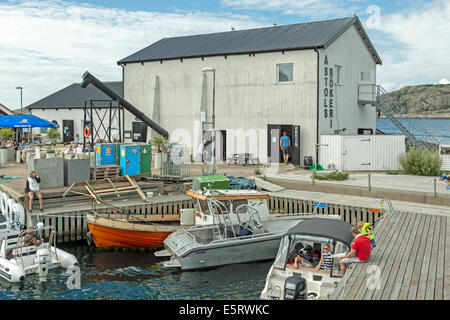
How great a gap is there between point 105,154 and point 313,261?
13456 millimetres

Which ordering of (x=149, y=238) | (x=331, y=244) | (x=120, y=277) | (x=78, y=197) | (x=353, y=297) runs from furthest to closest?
1. (x=78, y=197)
2. (x=149, y=238)
3. (x=120, y=277)
4. (x=331, y=244)
5. (x=353, y=297)

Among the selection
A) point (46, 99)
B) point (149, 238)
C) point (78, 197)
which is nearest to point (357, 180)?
point (149, 238)

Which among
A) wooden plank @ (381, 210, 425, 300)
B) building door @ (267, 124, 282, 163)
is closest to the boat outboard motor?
wooden plank @ (381, 210, 425, 300)

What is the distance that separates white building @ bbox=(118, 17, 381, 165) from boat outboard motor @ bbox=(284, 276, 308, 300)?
18.5 metres

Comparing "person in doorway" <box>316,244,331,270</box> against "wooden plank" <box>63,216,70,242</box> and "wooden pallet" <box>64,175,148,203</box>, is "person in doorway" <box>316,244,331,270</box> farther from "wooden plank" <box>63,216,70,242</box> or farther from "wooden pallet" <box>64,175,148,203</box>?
"wooden plank" <box>63,216,70,242</box>

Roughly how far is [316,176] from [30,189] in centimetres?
1285

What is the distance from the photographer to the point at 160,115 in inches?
1380

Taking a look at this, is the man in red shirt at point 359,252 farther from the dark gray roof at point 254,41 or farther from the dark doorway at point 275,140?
the dark gray roof at point 254,41

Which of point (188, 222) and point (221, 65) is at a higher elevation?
point (221, 65)

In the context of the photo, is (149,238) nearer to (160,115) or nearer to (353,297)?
(353,297)

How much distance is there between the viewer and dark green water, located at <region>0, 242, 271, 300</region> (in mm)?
14000

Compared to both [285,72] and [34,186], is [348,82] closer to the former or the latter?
[285,72]

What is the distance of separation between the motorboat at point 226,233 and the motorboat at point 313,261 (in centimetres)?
344

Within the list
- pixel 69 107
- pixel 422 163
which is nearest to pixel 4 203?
pixel 422 163
